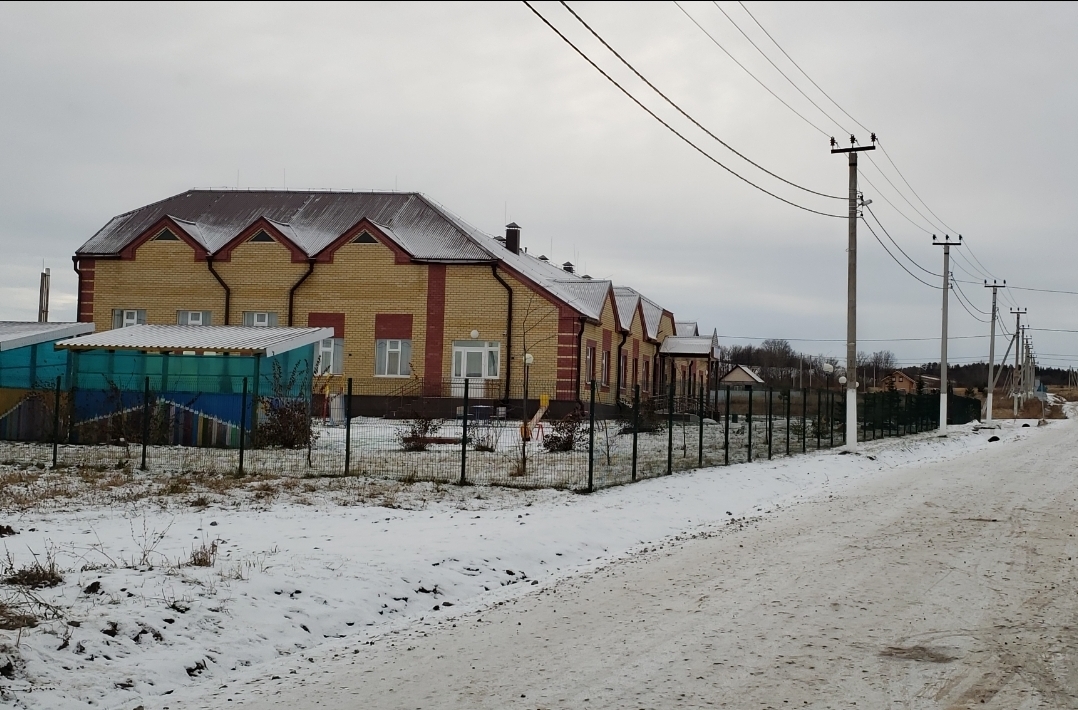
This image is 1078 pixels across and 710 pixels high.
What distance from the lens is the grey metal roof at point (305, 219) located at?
42.1m

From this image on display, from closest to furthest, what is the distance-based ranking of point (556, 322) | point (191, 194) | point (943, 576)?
1. point (943, 576)
2. point (556, 322)
3. point (191, 194)

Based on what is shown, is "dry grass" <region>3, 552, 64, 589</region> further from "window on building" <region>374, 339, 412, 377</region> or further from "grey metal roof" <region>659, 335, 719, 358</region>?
"grey metal roof" <region>659, 335, 719, 358</region>

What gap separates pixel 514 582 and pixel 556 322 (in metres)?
29.4

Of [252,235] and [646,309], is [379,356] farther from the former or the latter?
[646,309]

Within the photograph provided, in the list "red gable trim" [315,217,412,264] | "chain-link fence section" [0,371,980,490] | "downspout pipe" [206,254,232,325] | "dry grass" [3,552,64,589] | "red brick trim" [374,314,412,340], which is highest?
"red gable trim" [315,217,412,264]

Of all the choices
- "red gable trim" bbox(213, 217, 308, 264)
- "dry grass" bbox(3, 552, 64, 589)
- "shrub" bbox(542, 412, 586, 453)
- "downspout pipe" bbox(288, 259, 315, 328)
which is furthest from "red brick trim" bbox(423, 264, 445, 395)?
"dry grass" bbox(3, 552, 64, 589)

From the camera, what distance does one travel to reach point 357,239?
4144 cm

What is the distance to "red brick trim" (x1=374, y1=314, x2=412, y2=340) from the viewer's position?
40781mm

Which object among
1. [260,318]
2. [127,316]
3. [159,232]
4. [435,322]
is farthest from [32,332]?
[435,322]

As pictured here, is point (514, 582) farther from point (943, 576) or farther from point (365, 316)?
point (365, 316)

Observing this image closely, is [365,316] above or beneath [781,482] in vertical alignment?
above

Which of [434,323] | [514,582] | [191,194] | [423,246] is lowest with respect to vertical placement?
[514,582]

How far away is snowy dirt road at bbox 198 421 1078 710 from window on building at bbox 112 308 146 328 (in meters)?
34.9

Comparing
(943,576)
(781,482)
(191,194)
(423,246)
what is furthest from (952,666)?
(191,194)
